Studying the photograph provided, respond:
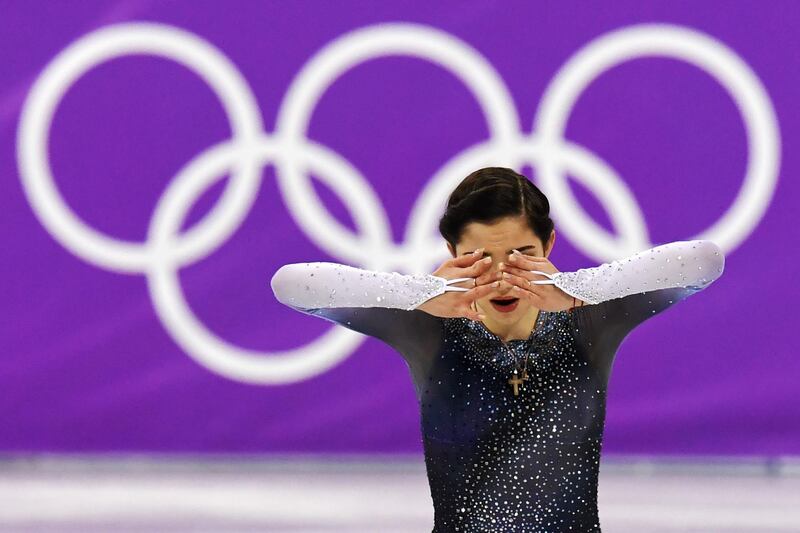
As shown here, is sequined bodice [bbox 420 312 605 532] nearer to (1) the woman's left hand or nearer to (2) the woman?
(2) the woman

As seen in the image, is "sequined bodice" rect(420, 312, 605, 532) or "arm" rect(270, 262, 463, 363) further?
"sequined bodice" rect(420, 312, 605, 532)

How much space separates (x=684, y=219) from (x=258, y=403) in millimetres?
2142

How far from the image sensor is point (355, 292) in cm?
233

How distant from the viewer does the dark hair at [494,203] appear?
2354mm

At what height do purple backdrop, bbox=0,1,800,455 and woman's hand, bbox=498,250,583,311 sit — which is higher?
purple backdrop, bbox=0,1,800,455

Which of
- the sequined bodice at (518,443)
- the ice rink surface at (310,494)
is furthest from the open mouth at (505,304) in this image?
the ice rink surface at (310,494)

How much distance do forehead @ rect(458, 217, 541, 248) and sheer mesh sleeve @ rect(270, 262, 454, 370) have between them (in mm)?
112

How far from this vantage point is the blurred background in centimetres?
557

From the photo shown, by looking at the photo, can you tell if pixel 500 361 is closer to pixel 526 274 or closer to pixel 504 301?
pixel 504 301

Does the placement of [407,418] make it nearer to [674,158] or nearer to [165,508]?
[165,508]

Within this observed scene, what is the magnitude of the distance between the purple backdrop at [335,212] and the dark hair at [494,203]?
311 centimetres

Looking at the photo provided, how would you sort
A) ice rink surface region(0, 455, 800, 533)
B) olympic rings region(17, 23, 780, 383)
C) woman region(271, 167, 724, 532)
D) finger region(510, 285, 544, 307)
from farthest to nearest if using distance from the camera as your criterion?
olympic rings region(17, 23, 780, 383)
ice rink surface region(0, 455, 800, 533)
woman region(271, 167, 724, 532)
finger region(510, 285, 544, 307)

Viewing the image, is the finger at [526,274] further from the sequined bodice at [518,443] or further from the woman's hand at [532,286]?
the sequined bodice at [518,443]

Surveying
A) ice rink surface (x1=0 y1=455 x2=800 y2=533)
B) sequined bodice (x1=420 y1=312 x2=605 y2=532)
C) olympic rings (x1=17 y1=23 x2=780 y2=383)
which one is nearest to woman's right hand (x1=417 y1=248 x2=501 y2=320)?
sequined bodice (x1=420 y1=312 x2=605 y2=532)
